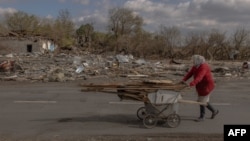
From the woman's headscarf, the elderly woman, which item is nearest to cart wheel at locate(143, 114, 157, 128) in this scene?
the elderly woman

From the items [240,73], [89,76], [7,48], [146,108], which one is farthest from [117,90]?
[7,48]

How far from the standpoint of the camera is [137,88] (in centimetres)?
952

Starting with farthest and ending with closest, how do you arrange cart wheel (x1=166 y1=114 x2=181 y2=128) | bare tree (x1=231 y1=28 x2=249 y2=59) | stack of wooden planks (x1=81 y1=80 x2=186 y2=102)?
bare tree (x1=231 y1=28 x2=249 y2=59) → cart wheel (x1=166 y1=114 x2=181 y2=128) → stack of wooden planks (x1=81 y1=80 x2=186 y2=102)

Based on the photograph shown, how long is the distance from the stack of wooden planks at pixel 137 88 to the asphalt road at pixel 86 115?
0.78 meters

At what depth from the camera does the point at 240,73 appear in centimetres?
2644

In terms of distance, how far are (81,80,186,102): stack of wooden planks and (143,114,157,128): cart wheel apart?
41 cm

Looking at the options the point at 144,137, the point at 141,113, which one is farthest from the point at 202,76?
the point at 144,137

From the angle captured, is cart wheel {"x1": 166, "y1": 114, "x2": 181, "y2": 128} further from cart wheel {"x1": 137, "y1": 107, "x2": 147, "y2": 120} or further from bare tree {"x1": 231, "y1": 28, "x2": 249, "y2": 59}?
bare tree {"x1": 231, "y1": 28, "x2": 249, "y2": 59}

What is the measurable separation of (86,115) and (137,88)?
2328mm

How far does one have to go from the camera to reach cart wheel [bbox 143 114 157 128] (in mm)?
9398

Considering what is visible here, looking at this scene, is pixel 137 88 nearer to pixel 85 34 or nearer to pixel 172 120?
pixel 172 120

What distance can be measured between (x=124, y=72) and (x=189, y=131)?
1576 cm

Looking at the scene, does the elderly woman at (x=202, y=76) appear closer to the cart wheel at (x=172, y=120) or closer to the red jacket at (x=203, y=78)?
the red jacket at (x=203, y=78)

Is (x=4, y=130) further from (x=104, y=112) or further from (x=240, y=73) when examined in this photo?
(x=240, y=73)
